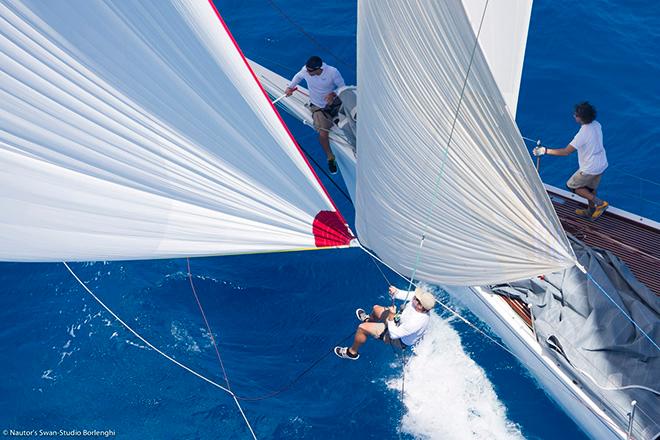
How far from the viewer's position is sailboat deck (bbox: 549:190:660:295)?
10617mm

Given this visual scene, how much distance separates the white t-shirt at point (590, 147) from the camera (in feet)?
34.2

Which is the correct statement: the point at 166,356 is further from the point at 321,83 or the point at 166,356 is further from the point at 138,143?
the point at 321,83

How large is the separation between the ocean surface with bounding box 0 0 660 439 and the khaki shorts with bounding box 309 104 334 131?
1233mm

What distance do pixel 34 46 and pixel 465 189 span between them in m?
4.47

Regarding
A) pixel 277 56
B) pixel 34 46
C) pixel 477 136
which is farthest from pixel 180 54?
pixel 277 56

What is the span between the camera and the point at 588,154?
1070cm

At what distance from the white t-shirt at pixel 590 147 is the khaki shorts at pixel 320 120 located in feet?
12.8

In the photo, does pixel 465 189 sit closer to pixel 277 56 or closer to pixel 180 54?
pixel 180 54

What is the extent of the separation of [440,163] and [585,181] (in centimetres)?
411

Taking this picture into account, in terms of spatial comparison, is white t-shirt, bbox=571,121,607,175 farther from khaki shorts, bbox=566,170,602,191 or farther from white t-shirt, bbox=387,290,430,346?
white t-shirt, bbox=387,290,430,346

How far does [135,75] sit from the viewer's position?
24.6 feet

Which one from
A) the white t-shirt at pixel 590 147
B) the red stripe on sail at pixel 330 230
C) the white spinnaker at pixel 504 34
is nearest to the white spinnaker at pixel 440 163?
the red stripe on sail at pixel 330 230

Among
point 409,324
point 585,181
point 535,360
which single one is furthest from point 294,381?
point 585,181

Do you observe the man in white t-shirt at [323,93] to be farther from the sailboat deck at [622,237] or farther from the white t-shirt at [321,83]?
the sailboat deck at [622,237]
